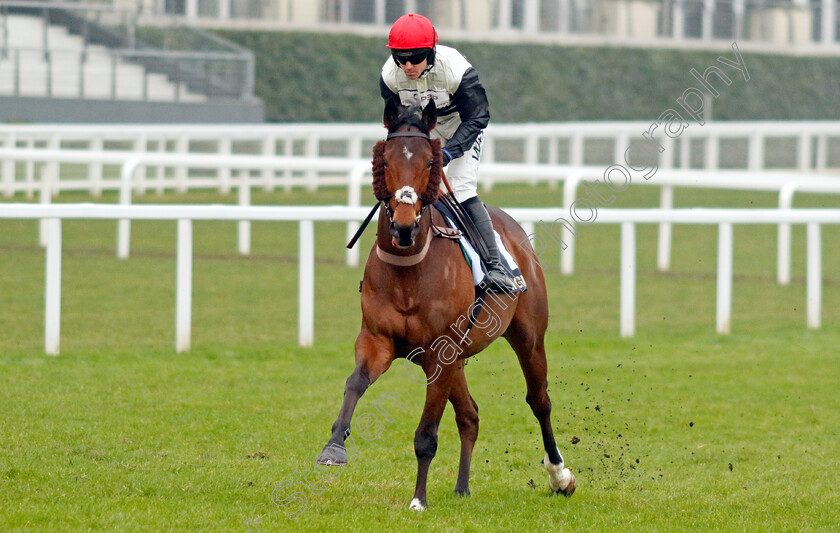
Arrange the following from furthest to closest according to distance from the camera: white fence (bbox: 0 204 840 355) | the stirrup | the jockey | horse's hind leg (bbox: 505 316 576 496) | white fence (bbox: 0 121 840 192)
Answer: white fence (bbox: 0 121 840 192), white fence (bbox: 0 204 840 355), horse's hind leg (bbox: 505 316 576 496), the stirrup, the jockey

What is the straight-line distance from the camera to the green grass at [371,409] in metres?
4.77

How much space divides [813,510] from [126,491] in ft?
8.52

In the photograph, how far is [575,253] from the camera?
1397 cm

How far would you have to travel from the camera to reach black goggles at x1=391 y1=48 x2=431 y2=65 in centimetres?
475

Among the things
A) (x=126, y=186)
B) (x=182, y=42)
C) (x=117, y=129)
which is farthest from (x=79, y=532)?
(x=182, y=42)

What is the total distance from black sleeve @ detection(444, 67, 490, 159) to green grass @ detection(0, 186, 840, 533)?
138cm

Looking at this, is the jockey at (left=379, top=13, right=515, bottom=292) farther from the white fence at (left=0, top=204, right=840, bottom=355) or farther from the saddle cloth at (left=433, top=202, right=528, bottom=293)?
the white fence at (left=0, top=204, right=840, bottom=355)

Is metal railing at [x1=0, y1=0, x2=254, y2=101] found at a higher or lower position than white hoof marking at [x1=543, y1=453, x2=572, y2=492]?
higher

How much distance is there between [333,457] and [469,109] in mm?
1509

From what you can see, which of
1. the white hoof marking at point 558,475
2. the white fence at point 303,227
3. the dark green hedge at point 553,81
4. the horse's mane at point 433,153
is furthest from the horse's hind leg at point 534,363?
the dark green hedge at point 553,81

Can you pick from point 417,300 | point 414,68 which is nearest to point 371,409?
point 417,300

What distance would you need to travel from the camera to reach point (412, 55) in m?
4.76

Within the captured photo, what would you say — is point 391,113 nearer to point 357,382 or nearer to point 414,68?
point 414,68

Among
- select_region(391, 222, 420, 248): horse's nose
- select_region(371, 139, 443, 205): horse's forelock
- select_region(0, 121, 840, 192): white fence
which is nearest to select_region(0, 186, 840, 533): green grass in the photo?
select_region(391, 222, 420, 248): horse's nose
